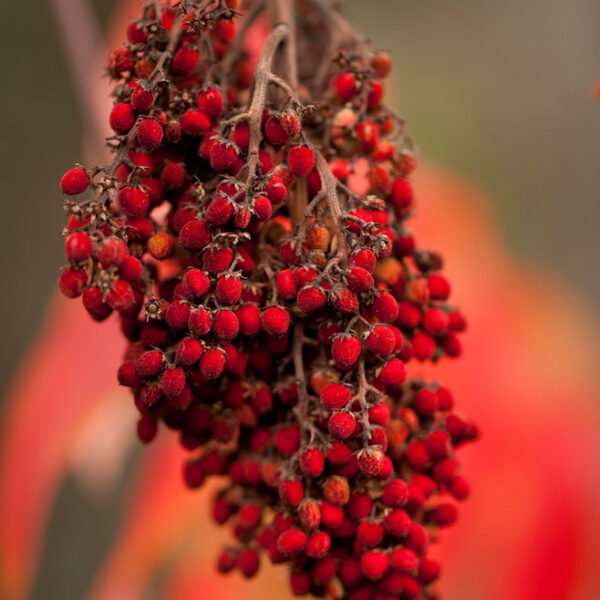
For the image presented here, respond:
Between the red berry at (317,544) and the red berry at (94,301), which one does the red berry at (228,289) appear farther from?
the red berry at (317,544)

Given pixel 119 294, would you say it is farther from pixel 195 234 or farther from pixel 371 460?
pixel 371 460

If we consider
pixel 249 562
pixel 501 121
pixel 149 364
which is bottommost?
pixel 249 562

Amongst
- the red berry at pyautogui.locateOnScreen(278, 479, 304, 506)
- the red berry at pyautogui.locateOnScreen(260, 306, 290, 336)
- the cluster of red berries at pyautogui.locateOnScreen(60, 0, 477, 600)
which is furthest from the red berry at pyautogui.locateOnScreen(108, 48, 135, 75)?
the red berry at pyautogui.locateOnScreen(278, 479, 304, 506)

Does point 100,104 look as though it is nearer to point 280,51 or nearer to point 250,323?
point 280,51

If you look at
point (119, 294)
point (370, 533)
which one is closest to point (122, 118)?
point (119, 294)

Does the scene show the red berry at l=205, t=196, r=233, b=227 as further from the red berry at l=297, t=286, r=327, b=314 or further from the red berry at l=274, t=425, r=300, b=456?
the red berry at l=274, t=425, r=300, b=456
